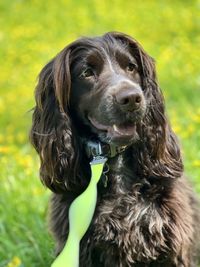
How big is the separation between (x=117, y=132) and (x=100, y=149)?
0.82 feet

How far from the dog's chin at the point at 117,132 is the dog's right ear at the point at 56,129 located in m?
0.18

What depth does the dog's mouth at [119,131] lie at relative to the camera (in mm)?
4082

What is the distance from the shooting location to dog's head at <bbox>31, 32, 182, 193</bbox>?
4.25 metres

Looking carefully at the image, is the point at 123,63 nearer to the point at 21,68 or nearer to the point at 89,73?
the point at 89,73

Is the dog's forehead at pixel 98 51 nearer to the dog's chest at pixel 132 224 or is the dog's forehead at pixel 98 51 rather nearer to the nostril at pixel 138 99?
the nostril at pixel 138 99

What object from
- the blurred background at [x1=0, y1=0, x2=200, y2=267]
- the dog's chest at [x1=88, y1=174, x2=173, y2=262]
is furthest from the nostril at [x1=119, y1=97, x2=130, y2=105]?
the blurred background at [x1=0, y1=0, x2=200, y2=267]

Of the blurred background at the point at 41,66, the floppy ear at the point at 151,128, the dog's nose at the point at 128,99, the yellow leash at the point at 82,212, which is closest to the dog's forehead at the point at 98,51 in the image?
the floppy ear at the point at 151,128

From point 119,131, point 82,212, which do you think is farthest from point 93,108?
point 82,212

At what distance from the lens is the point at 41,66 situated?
400 inches

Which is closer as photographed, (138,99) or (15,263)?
(138,99)

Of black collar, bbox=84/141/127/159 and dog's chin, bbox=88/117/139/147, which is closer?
dog's chin, bbox=88/117/139/147

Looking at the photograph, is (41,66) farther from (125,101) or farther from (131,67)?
(125,101)

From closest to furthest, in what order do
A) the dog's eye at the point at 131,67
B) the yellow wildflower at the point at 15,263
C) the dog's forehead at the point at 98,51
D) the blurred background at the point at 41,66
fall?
the dog's forehead at the point at 98,51 → the dog's eye at the point at 131,67 → the yellow wildflower at the point at 15,263 → the blurred background at the point at 41,66

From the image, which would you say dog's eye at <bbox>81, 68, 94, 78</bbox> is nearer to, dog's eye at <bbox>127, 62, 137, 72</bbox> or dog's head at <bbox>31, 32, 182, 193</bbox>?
dog's head at <bbox>31, 32, 182, 193</bbox>
